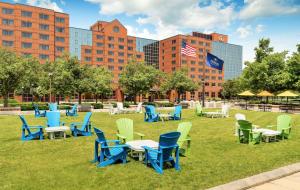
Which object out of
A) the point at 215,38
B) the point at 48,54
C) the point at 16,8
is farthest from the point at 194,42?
the point at 16,8

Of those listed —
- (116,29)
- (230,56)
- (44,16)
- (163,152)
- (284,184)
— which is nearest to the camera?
(284,184)

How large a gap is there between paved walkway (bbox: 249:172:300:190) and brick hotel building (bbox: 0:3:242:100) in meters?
40.1

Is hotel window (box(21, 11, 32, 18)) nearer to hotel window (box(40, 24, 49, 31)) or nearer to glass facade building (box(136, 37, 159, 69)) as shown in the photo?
hotel window (box(40, 24, 49, 31))

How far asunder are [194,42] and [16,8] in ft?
212

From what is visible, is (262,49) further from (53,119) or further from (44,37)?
(44,37)

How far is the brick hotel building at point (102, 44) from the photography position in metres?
71.9

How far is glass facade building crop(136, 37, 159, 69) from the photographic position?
11350 centimetres

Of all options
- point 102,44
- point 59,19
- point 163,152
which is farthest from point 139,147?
point 102,44

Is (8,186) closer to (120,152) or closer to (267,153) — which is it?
(120,152)

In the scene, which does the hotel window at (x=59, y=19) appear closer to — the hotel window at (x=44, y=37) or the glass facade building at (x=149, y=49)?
the hotel window at (x=44, y=37)

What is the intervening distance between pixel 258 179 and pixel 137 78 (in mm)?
32841

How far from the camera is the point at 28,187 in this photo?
6164 mm

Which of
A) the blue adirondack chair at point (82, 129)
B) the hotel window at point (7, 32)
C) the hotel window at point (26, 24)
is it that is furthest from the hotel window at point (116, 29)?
the blue adirondack chair at point (82, 129)

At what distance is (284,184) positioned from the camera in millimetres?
6289
